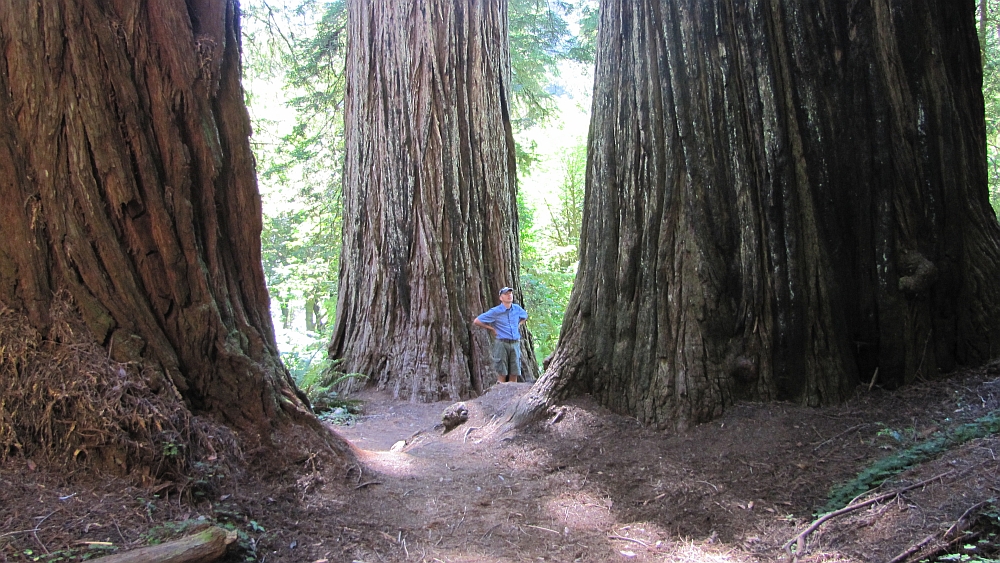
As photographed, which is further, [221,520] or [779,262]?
[779,262]

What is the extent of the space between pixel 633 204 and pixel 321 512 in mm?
2927

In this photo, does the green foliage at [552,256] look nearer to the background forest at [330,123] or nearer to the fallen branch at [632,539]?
the background forest at [330,123]

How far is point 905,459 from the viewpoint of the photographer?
3289 mm

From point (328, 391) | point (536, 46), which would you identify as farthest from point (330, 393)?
point (536, 46)

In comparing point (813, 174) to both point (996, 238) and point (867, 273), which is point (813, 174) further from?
point (996, 238)

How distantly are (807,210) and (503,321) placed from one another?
4.53m

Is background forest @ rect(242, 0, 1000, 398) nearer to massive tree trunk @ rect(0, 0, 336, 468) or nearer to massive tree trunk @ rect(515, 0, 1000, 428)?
massive tree trunk @ rect(0, 0, 336, 468)

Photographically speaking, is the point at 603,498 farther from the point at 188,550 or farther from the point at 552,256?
the point at 552,256

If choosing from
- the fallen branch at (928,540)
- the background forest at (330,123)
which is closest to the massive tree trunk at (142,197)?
the fallen branch at (928,540)

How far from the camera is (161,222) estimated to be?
3430 millimetres

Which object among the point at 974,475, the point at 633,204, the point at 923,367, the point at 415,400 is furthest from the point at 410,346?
the point at 974,475

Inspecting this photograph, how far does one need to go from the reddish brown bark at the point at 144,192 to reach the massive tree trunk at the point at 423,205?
4.57 meters

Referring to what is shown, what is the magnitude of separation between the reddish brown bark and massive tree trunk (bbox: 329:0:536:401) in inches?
180

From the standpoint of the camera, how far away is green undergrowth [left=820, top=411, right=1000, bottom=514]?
3242 mm
